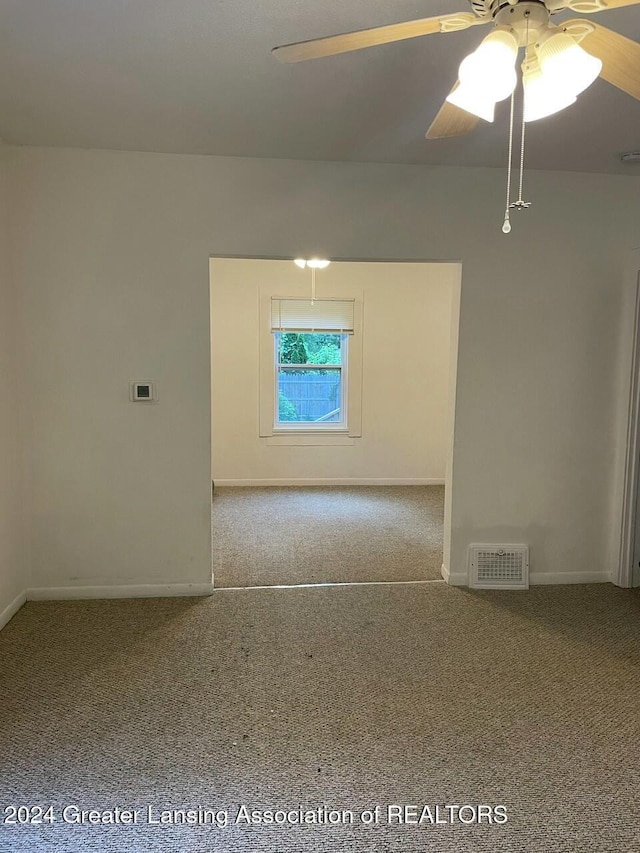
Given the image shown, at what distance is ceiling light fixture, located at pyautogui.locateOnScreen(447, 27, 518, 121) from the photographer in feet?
4.03

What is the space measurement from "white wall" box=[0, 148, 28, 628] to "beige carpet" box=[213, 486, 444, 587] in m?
1.12

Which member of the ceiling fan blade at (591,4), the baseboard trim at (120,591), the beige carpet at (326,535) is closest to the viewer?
the ceiling fan blade at (591,4)

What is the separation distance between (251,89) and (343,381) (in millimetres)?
3997

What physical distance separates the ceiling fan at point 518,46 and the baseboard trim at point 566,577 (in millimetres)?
2743

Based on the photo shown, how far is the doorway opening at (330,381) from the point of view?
575 cm

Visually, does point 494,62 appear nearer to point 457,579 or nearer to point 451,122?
point 451,122

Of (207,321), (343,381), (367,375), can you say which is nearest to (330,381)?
(343,381)

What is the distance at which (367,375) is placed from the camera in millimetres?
5973

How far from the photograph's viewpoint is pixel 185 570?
315 centimetres

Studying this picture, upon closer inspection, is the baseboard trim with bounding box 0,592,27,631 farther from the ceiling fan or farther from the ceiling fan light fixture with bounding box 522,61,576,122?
the ceiling fan light fixture with bounding box 522,61,576,122

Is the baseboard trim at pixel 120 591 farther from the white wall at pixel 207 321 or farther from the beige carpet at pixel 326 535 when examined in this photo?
the beige carpet at pixel 326 535

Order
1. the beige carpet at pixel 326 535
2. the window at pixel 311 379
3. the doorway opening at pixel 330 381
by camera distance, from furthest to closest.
Result: the window at pixel 311 379 → the doorway opening at pixel 330 381 → the beige carpet at pixel 326 535

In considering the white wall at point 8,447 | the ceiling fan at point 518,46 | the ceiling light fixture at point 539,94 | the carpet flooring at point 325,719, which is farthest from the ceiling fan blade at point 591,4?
the white wall at point 8,447

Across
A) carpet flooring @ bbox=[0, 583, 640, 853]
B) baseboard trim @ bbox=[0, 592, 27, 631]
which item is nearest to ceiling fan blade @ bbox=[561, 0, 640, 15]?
carpet flooring @ bbox=[0, 583, 640, 853]
